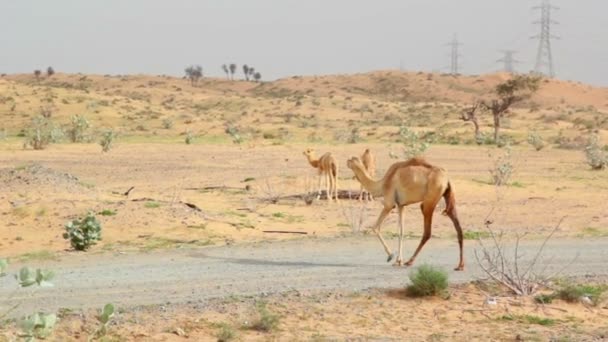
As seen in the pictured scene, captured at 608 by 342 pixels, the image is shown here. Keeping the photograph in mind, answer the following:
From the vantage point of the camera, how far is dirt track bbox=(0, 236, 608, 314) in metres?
10.2

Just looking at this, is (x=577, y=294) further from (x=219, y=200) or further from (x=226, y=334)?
(x=219, y=200)

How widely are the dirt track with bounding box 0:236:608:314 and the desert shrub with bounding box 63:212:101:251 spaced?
1.85 ft

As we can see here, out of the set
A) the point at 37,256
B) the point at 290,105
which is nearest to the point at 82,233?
the point at 37,256

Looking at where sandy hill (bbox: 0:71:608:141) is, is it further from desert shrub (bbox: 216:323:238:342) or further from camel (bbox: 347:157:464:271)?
desert shrub (bbox: 216:323:238:342)

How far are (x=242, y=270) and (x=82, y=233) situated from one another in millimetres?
3647

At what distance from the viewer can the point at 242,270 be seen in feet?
38.9

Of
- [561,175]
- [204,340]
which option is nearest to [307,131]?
[561,175]

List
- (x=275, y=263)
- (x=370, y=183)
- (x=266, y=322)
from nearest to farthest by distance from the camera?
(x=266, y=322) → (x=275, y=263) → (x=370, y=183)

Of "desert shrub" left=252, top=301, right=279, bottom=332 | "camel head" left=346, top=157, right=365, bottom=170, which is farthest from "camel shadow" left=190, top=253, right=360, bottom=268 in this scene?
"desert shrub" left=252, top=301, right=279, bottom=332

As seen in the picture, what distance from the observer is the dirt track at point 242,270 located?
33.3 ft

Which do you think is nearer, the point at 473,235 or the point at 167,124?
the point at 473,235

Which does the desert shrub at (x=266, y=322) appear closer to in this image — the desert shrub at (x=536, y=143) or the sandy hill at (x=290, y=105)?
the desert shrub at (x=536, y=143)

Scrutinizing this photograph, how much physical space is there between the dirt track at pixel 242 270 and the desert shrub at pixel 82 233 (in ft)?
1.85

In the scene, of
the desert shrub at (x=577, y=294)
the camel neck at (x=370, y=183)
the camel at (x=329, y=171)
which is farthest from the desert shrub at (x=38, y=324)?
the camel at (x=329, y=171)
